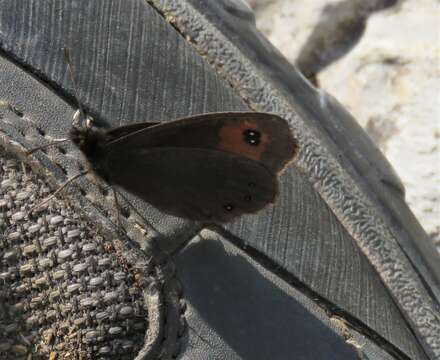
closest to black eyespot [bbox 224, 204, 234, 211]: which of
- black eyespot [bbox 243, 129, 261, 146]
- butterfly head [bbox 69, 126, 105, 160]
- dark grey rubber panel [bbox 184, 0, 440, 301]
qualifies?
black eyespot [bbox 243, 129, 261, 146]

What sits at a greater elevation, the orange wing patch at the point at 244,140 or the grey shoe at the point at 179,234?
the orange wing patch at the point at 244,140

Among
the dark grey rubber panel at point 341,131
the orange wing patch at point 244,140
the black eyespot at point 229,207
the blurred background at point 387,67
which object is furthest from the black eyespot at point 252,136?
the blurred background at point 387,67

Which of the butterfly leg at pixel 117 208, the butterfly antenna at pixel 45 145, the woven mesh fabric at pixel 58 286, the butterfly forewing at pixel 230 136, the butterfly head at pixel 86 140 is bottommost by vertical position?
the woven mesh fabric at pixel 58 286

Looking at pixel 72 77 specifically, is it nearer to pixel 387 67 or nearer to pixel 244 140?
pixel 244 140

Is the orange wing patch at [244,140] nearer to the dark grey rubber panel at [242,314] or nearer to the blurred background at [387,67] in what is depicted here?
the dark grey rubber panel at [242,314]

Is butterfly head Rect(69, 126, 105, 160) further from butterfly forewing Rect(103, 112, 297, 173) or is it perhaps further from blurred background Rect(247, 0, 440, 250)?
blurred background Rect(247, 0, 440, 250)

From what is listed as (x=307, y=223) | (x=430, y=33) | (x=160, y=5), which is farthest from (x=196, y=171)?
(x=430, y=33)

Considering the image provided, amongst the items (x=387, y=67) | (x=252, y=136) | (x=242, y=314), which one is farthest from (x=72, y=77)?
(x=387, y=67)
